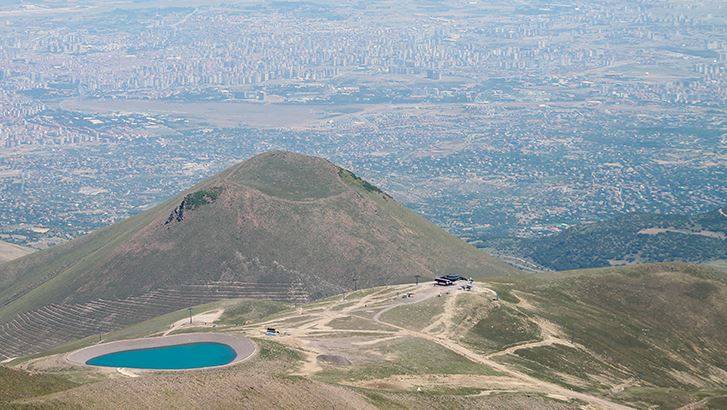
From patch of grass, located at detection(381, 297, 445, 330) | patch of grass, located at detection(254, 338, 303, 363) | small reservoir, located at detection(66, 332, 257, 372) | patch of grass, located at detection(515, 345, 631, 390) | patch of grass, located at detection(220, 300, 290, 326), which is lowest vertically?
patch of grass, located at detection(220, 300, 290, 326)

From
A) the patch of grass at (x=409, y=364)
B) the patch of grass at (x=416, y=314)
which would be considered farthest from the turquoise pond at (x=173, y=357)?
the patch of grass at (x=416, y=314)

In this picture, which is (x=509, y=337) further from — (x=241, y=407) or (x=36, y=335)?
(x=36, y=335)

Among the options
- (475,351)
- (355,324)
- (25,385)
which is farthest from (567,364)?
(25,385)

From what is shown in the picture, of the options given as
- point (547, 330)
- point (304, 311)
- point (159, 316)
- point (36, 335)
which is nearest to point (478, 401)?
point (547, 330)

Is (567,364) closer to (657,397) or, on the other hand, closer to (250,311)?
(657,397)

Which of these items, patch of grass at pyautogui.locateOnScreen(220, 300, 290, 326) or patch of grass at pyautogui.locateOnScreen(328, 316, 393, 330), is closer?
patch of grass at pyautogui.locateOnScreen(328, 316, 393, 330)

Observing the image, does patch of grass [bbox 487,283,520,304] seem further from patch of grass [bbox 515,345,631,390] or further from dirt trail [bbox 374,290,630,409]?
dirt trail [bbox 374,290,630,409]

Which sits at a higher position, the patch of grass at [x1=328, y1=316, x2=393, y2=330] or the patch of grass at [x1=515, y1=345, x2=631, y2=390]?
the patch of grass at [x1=328, y1=316, x2=393, y2=330]

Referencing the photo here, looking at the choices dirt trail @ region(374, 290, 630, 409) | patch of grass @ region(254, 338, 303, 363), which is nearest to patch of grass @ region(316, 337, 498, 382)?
dirt trail @ region(374, 290, 630, 409)
